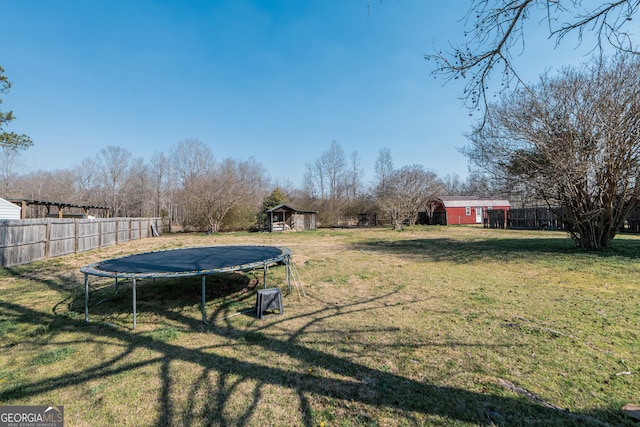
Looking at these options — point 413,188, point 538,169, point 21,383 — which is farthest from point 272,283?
point 413,188

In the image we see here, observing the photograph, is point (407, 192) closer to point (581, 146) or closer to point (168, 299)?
point (581, 146)

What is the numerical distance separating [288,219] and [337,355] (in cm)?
2374

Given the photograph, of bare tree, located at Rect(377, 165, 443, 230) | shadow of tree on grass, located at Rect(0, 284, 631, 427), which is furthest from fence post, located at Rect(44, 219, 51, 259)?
bare tree, located at Rect(377, 165, 443, 230)

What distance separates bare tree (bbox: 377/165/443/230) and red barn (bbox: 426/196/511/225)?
396 cm

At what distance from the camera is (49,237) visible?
389 inches

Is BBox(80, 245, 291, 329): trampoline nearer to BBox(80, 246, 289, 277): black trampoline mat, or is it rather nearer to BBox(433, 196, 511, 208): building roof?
BBox(80, 246, 289, 277): black trampoline mat

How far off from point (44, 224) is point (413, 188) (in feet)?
82.6

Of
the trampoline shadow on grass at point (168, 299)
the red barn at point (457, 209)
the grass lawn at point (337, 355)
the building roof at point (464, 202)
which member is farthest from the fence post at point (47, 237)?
the building roof at point (464, 202)

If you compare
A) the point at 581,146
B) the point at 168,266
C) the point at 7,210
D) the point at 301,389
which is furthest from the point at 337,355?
the point at 7,210

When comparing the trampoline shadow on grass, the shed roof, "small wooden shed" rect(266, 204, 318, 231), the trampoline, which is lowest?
the trampoline shadow on grass

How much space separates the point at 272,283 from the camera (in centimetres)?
609

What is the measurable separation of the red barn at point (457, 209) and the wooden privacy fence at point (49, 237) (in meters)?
29.9

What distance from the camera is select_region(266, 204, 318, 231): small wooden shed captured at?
2533 centimetres

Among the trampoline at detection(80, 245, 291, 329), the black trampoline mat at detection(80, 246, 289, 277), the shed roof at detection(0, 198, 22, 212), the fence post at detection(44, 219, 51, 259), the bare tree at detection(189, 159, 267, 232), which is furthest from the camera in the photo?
the bare tree at detection(189, 159, 267, 232)
